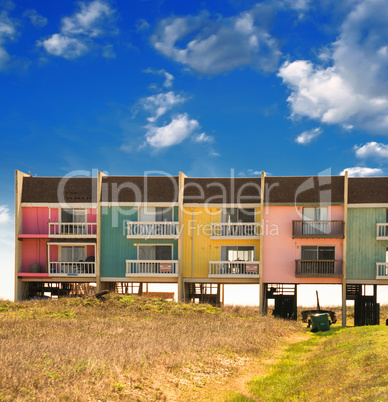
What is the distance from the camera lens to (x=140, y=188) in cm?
3922

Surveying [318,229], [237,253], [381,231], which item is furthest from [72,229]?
[381,231]

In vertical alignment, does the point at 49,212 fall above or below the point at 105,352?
above

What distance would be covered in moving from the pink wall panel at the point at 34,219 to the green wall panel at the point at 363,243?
22.2 meters

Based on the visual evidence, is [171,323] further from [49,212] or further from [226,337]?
[49,212]

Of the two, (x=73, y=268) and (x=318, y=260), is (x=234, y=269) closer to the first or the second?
(x=318, y=260)

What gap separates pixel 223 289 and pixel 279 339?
55.4 ft

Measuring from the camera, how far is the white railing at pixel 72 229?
39.2 metres

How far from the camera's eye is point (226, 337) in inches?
918

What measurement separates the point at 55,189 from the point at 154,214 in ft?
25.4

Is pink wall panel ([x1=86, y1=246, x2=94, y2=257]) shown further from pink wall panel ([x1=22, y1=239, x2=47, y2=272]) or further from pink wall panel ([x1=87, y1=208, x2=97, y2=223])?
pink wall panel ([x1=22, y1=239, x2=47, y2=272])

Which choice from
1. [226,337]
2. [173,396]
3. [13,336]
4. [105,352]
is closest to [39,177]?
[13,336]

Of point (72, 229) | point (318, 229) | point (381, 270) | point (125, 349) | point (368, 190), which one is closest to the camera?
point (125, 349)

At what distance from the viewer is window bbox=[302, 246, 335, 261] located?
37.1 meters

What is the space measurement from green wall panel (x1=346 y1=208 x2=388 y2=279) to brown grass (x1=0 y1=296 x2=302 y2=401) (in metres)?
7.09
